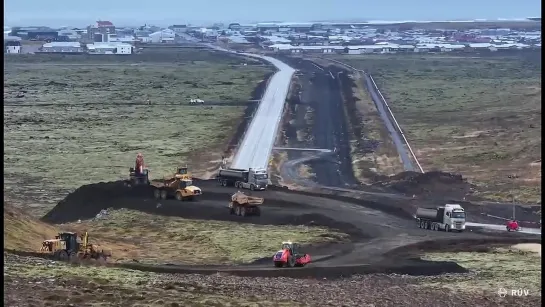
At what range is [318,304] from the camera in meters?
25.8

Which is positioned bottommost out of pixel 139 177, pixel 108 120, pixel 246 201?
pixel 246 201

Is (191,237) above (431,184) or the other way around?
the other way around

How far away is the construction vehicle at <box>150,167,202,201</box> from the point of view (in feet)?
169

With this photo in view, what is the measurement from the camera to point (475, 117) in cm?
9694

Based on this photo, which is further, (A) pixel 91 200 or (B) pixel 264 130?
(B) pixel 264 130

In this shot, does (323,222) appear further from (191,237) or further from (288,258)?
(288,258)

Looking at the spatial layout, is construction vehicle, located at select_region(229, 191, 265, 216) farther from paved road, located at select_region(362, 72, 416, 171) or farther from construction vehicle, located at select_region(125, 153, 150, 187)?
paved road, located at select_region(362, 72, 416, 171)

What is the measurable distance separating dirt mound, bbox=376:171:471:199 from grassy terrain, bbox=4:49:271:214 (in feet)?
48.9

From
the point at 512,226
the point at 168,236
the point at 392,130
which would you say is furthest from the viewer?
the point at 392,130

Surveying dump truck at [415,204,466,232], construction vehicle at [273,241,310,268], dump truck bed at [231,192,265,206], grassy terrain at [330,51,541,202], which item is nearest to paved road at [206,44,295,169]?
grassy terrain at [330,51,541,202]

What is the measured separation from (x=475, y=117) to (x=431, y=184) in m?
39.9

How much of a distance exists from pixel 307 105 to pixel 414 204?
2163 inches

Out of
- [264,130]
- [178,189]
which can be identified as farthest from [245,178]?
[264,130]

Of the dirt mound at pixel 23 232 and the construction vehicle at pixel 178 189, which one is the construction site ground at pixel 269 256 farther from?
the construction vehicle at pixel 178 189
